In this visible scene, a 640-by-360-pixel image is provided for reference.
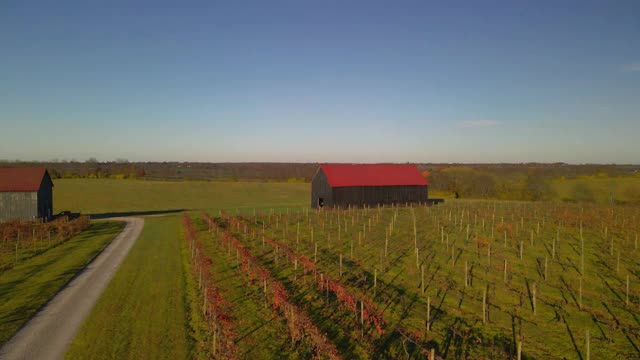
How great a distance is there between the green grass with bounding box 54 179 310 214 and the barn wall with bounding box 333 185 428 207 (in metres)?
15.6

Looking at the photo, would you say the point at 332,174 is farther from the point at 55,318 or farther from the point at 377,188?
the point at 55,318

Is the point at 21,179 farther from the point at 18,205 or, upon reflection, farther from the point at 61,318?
the point at 61,318

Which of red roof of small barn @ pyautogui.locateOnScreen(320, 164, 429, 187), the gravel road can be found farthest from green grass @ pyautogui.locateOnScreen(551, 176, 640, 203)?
the gravel road

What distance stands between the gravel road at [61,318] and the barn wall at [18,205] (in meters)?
24.7

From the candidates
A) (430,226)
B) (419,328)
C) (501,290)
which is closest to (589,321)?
(501,290)

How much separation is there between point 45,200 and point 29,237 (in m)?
15.1

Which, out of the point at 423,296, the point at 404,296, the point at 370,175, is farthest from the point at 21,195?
the point at 423,296

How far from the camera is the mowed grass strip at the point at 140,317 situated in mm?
14180

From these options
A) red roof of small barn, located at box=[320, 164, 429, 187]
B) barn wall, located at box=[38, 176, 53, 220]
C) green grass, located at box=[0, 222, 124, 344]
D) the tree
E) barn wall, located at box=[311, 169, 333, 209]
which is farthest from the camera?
the tree

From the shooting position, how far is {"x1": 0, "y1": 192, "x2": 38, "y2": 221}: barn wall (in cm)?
4462

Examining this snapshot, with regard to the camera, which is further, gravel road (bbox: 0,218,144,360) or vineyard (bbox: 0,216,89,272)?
vineyard (bbox: 0,216,89,272)

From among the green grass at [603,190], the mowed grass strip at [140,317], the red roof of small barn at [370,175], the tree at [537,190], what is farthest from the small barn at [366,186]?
the green grass at [603,190]

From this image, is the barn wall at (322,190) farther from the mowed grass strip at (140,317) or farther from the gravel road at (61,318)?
the gravel road at (61,318)

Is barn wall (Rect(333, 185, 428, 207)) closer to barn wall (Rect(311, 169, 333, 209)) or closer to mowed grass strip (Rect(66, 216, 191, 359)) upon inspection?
barn wall (Rect(311, 169, 333, 209))
